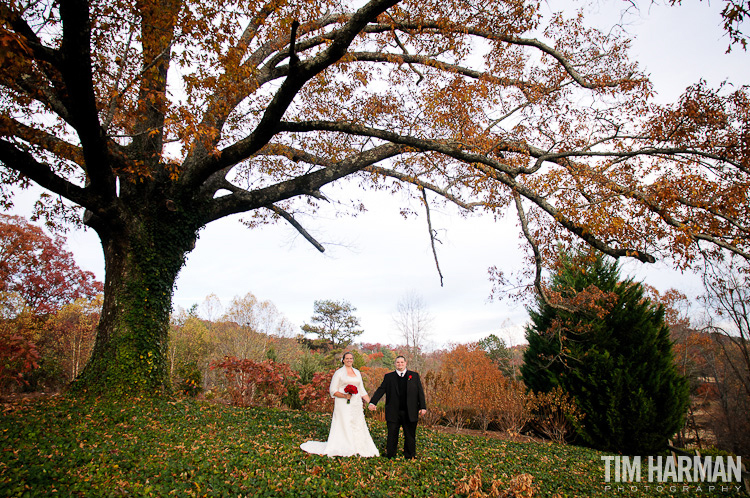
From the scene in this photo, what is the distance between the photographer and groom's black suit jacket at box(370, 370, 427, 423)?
562 centimetres

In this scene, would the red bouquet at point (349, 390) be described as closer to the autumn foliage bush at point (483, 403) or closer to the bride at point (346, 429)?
the bride at point (346, 429)

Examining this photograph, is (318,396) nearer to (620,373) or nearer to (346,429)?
(346,429)

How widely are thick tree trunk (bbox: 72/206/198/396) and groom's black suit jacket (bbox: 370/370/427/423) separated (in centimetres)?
439

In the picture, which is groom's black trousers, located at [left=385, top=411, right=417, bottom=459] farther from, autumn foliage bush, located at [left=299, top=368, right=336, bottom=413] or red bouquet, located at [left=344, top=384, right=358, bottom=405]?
autumn foliage bush, located at [left=299, top=368, right=336, bottom=413]

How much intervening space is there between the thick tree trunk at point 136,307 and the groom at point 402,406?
174 inches

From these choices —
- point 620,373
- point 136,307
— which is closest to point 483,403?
point 620,373

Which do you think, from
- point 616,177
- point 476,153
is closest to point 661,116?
point 616,177

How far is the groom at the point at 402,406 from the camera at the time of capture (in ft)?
18.1

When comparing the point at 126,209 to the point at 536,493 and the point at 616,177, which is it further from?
the point at 616,177

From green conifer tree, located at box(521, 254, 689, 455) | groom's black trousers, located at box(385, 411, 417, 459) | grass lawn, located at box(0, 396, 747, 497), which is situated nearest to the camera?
grass lawn, located at box(0, 396, 747, 497)

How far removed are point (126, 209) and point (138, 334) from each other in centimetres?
242

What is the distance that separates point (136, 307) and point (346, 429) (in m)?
4.63

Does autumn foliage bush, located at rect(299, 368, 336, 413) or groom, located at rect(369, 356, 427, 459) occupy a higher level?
groom, located at rect(369, 356, 427, 459)

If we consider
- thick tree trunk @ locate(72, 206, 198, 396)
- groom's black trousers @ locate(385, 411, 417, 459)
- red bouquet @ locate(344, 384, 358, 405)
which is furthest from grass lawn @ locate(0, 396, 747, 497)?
red bouquet @ locate(344, 384, 358, 405)
